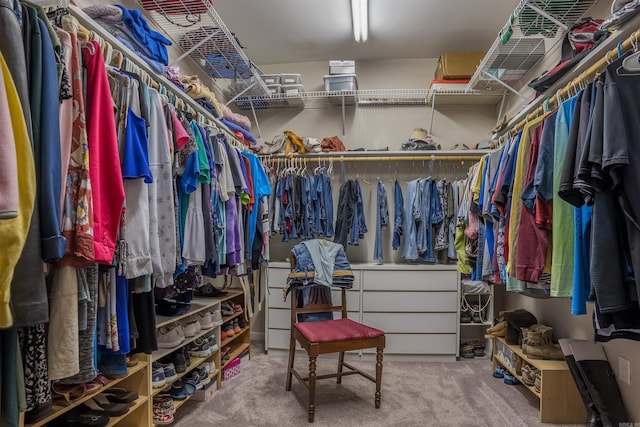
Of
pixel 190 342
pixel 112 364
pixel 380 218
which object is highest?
pixel 380 218

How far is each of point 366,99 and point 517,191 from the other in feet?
8.01

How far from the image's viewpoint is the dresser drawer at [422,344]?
325 cm

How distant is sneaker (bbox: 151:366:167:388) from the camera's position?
193 centimetres

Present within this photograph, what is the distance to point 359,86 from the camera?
154 inches

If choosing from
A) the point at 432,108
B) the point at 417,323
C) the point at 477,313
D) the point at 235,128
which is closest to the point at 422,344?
the point at 417,323

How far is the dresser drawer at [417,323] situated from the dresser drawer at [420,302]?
0.04m

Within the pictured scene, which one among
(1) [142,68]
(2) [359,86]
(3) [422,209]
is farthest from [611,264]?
(2) [359,86]

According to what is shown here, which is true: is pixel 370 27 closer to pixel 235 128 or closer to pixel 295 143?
pixel 295 143

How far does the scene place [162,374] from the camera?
6.52 ft

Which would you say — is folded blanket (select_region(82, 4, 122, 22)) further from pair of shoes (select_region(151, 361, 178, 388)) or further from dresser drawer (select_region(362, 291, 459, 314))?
dresser drawer (select_region(362, 291, 459, 314))

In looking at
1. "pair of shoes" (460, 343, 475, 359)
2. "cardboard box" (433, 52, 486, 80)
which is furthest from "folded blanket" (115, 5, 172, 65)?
"pair of shoes" (460, 343, 475, 359)

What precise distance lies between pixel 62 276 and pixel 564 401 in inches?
99.2

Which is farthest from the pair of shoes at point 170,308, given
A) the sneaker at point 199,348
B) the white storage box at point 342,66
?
the white storage box at point 342,66

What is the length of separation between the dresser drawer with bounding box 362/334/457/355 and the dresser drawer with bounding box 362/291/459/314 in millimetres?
220
